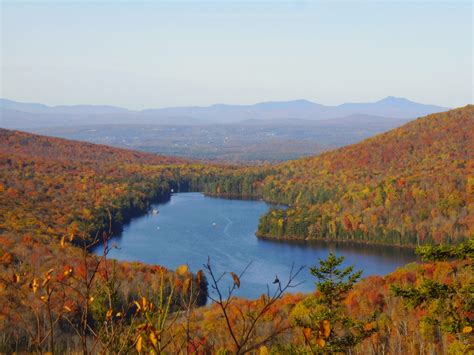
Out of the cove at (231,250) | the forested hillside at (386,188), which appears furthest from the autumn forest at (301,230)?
the cove at (231,250)

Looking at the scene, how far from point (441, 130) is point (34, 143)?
82.3 metres

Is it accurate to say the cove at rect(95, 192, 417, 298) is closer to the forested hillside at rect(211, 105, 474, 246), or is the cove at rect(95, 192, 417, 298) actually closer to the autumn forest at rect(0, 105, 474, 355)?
the autumn forest at rect(0, 105, 474, 355)

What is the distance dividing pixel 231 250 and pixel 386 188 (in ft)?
92.1

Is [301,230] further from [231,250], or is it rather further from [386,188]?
[386,188]

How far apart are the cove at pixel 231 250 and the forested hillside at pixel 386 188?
4047mm

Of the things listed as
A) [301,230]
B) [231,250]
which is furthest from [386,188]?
[231,250]

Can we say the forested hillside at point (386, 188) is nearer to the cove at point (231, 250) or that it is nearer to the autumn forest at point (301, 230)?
the autumn forest at point (301, 230)

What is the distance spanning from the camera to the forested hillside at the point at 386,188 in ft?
209

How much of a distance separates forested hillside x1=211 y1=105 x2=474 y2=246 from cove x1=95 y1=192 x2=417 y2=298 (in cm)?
405

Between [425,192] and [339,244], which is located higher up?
[425,192]

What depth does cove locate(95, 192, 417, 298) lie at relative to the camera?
47.1 metres

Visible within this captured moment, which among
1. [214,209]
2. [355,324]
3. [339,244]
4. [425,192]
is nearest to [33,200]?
[214,209]

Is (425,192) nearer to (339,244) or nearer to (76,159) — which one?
(339,244)

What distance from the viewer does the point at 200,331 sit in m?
22.2
